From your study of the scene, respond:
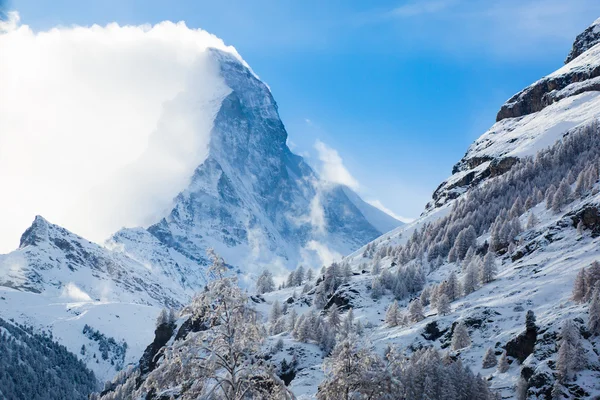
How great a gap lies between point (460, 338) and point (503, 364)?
36.7 feet

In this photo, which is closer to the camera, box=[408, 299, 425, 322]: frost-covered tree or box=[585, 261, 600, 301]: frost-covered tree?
box=[585, 261, 600, 301]: frost-covered tree

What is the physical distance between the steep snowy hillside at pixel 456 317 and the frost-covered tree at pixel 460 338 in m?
0.20

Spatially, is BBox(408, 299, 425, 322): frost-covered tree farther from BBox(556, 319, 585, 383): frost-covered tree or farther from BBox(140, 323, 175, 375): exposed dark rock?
BBox(140, 323, 175, 375): exposed dark rock

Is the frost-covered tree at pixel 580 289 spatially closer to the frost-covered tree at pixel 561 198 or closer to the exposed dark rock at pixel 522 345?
the exposed dark rock at pixel 522 345

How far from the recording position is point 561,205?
11675cm

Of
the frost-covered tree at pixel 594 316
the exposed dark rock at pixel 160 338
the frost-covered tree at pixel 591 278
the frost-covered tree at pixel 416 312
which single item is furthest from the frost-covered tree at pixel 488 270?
the exposed dark rock at pixel 160 338

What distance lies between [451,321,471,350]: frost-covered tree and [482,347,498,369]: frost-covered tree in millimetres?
6825

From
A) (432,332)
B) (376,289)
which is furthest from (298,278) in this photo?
(432,332)

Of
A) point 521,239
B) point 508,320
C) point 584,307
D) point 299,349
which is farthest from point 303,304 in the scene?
point 584,307

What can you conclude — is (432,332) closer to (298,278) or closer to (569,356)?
(569,356)

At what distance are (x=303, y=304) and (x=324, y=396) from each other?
12026cm

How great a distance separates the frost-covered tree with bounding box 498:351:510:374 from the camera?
205ft

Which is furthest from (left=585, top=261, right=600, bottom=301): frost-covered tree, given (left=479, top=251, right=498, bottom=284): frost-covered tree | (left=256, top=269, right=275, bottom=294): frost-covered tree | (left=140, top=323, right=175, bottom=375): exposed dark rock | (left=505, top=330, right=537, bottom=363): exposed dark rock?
(left=256, top=269, right=275, bottom=294): frost-covered tree

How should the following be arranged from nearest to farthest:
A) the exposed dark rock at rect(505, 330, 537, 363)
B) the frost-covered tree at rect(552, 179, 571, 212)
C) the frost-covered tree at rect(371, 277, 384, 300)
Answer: the exposed dark rock at rect(505, 330, 537, 363)
the frost-covered tree at rect(552, 179, 571, 212)
the frost-covered tree at rect(371, 277, 384, 300)
